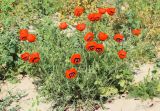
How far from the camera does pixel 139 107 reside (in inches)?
231

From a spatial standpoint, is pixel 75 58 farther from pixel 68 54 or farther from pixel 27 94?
pixel 27 94

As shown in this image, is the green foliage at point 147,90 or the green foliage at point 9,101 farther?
the green foliage at point 9,101

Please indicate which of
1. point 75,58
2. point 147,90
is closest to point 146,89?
point 147,90

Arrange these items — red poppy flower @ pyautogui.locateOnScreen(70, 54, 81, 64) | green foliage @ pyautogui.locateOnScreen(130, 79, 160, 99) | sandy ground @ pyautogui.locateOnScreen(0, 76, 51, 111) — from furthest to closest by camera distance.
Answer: sandy ground @ pyautogui.locateOnScreen(0, 76, 51, 111)
green foliage @ pyautogui.locateOnScreen(130, 79, 160, 99)
red poppy flower @ pyautogui.locateOnScreen(70, 54, 81, 64)

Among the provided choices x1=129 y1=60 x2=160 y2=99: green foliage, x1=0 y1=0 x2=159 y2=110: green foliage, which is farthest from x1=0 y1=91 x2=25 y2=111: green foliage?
x1=129 y1=60 x2=160 y2=99: green foliage

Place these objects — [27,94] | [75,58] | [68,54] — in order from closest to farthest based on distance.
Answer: [75,58] → [68,54] → [27,94]

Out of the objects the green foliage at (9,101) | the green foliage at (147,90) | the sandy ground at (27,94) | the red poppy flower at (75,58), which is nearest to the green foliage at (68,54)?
the green foliage at (147,90)

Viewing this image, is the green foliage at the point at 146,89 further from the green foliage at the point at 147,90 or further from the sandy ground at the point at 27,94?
the sandy ground at the point at 27,94

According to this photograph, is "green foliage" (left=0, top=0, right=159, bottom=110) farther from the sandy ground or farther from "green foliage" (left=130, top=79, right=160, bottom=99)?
the sandy ground

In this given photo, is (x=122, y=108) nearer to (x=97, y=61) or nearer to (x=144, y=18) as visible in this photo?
(x=97, y=61)

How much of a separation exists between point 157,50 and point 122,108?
5.28 ft

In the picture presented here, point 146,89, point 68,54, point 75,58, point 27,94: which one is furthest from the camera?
point 27,94

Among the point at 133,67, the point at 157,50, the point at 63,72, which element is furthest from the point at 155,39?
the point at 63,72

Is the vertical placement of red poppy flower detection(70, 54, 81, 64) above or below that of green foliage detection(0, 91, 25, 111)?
above
